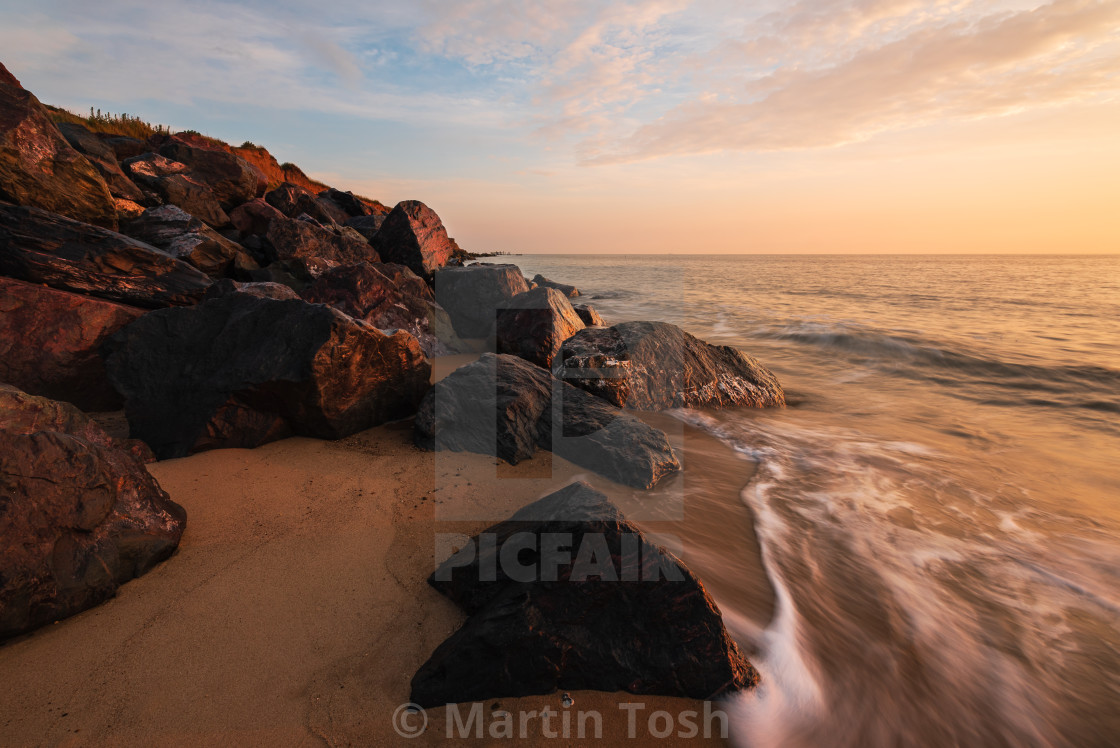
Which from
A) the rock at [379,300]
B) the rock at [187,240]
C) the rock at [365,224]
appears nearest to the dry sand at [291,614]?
the rock at [379,300]

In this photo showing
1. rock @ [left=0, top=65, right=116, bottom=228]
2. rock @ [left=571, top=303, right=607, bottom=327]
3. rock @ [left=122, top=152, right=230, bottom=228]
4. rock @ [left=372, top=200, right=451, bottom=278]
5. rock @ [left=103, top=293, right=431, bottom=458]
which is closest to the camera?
rock @ [left=103, top=293, right=431, bottom=458]

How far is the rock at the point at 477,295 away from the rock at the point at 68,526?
5.46m

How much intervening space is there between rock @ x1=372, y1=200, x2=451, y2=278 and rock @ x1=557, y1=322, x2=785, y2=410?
4946 millimetres

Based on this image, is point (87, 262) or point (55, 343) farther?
point (87, 262)

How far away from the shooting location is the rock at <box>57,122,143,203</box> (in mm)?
7925

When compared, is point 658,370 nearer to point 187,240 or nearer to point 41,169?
point 187,240

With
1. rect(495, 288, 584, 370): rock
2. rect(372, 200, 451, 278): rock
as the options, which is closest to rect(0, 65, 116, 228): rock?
rect(372, 200, 451, 278): rock

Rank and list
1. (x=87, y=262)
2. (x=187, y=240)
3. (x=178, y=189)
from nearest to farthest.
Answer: (x=87, y=262) → (x=187, y=240) → (x=178, y=189)

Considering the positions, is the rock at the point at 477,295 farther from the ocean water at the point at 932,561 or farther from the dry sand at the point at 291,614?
the dry sand at the point at 291,614

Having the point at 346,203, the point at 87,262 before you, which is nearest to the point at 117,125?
the point at 346,203

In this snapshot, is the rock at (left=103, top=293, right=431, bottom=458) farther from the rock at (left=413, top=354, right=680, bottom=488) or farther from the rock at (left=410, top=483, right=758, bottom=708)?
the rock at (left=410, top=483, right=758, bottom=708)

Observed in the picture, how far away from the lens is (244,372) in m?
3.58

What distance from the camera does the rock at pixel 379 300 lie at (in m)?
6.49

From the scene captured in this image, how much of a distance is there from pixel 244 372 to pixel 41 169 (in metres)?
5.22
